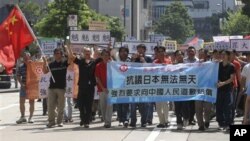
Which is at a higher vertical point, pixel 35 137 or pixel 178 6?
pixel 178 6

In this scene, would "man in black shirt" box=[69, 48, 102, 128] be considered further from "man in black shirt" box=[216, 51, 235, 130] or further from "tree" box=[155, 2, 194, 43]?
"tree" box=[155, 2, 194, 43]

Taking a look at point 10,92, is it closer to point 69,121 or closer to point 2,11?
point 69,121

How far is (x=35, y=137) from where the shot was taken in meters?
14.8

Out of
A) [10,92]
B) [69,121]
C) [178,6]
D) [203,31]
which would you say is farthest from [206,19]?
[69,121]

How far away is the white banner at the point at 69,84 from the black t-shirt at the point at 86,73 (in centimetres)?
161

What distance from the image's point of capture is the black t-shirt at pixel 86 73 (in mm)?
16656

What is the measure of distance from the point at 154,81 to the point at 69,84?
2712 mm

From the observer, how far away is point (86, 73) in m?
16.7

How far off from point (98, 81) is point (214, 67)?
2.62 m

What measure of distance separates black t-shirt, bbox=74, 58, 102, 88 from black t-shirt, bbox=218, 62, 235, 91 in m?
2.88

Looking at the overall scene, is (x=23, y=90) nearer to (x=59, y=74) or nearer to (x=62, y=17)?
(x=59, y=74)

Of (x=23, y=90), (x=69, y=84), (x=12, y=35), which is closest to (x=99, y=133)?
(x=12, y=35)

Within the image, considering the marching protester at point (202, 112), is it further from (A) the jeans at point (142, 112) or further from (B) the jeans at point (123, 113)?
(B) the jeans at point (123, 113)

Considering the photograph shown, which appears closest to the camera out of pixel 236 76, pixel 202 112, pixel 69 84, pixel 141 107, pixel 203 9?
pixel 202 112
